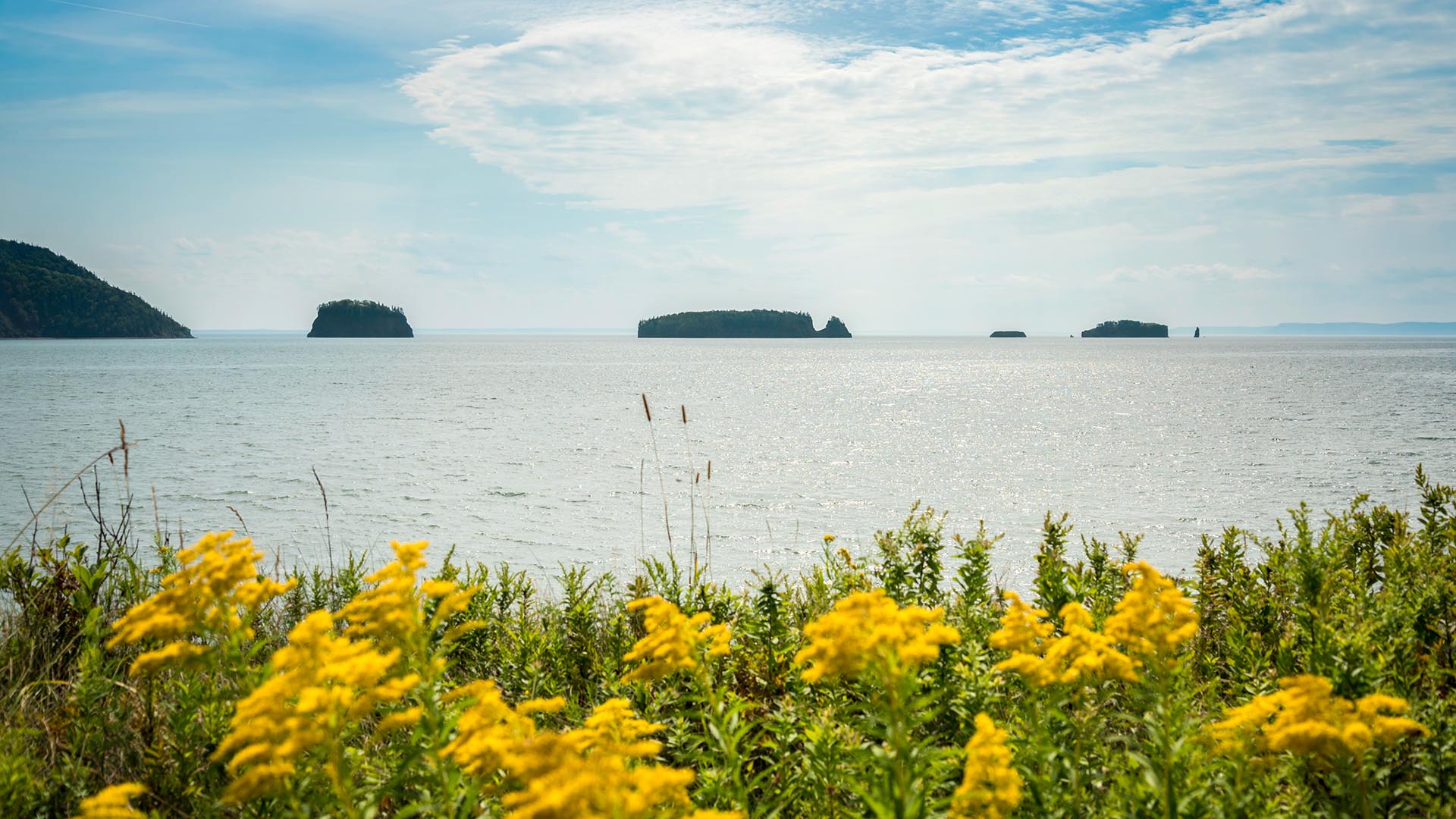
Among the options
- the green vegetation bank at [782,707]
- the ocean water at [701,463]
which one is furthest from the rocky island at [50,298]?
the green vegetation bank at [782,707]

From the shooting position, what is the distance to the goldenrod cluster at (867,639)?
2.48 metres

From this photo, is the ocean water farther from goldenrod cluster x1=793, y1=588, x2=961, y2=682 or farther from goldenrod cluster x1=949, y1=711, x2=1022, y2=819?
goldenrod cluster x1=949, y1=711, x2=1022, y2=819

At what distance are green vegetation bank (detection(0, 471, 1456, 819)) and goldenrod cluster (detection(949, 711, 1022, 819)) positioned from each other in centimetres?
1

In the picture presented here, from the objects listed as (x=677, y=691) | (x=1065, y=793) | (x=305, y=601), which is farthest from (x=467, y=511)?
(x=1065, y=793)

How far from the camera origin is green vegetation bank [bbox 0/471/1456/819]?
2.48m

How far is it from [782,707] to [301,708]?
2355mm

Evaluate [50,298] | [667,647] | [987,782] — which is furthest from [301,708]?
[50,298]

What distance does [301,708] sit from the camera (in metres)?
2.34

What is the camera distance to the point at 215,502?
61.1 ft

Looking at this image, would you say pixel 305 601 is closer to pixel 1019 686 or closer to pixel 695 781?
pixel 695 781

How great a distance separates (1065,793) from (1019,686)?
3.97 ft

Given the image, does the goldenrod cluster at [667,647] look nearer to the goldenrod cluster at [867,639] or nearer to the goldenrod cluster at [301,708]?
the goldenrod cluster at [867,639]

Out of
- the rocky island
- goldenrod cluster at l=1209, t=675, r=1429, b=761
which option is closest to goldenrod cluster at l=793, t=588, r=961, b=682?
goldenrod cluster at l=1209, t=675, r=1429, b=761

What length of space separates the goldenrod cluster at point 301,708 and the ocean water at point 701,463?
406 centimetres
